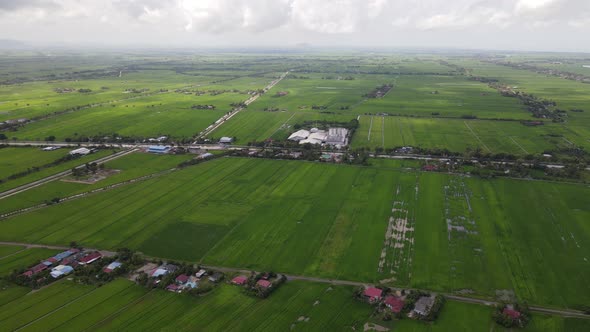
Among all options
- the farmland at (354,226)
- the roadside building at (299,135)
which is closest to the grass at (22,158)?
the farmland at (354,226)

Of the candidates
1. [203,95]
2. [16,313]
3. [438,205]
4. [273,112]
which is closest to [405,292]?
[438,205]

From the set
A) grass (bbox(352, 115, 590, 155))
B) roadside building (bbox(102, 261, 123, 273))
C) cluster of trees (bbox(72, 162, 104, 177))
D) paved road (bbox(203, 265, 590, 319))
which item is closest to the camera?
paved road (bbox(203, 265, 590, 319))

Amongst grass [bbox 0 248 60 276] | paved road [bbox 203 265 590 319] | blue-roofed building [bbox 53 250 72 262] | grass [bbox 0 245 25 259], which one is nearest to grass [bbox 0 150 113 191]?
grass [bbox 0 245 25 259]

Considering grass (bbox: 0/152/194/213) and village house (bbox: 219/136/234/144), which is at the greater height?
village house (bbox: 219/136/234/144)

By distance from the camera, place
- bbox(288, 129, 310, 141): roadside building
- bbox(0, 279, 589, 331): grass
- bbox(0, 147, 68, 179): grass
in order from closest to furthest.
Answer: bbox(0, 279, 589, 331): grass → bbox(0, 147, 68, 179): grass → bbox(288, 129, 310, 141): roadside building

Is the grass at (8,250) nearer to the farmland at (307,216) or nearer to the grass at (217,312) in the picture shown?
the farmland at (307,216)

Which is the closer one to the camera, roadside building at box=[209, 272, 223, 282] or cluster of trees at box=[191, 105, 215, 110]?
roadside building at box=[209, 272, 223, 282]

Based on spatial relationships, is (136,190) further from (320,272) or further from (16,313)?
(320,272)

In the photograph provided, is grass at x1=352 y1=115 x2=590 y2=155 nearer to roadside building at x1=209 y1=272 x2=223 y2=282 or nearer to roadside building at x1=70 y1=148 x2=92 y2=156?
roadside building at x1=209 y1=272 x2=223 y2=282
